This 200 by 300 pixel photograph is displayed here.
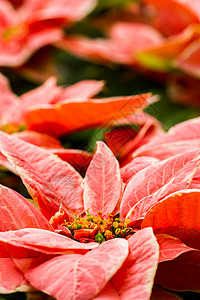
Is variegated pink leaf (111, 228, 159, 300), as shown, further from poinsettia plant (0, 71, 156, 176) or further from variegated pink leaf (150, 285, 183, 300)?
poinsettia plant (0, 71, 156, 176)

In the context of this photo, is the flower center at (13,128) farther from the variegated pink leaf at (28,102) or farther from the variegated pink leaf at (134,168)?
the variegated pink leaf at (134,168)

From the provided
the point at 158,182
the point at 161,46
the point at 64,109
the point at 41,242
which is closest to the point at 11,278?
the point at 41,242

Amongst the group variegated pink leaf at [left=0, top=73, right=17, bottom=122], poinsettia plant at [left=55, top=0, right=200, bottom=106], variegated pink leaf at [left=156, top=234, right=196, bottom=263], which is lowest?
variegated pink leaf at [left=156, top=234, right=196, bottom=263]

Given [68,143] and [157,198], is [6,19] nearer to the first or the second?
[68,143]

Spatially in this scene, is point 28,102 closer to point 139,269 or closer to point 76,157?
point 76,157

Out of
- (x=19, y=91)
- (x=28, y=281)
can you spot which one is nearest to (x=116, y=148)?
(x=28, y=281)

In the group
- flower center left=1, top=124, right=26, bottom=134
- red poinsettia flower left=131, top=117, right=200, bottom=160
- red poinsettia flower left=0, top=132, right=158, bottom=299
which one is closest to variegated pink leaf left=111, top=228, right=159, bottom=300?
red poinsettia flower left=0, top=132, right=158, bottom=299

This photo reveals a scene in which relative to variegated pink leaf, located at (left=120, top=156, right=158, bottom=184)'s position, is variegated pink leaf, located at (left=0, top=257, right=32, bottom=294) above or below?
below

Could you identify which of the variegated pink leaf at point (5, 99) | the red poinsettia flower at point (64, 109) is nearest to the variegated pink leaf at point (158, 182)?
the red poinsettia flower at point (64, 109)
